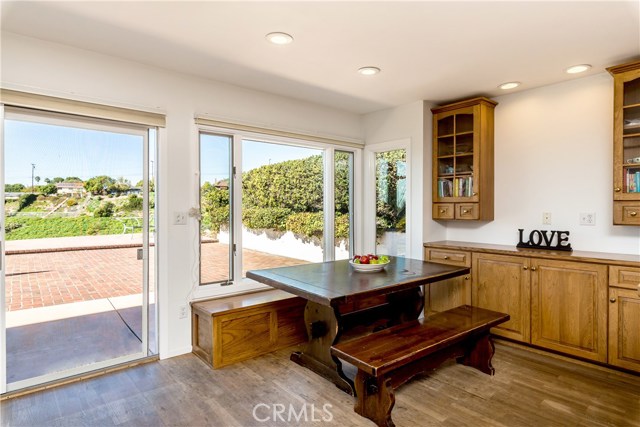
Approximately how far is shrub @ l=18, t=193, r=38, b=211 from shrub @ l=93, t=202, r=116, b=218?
1.29 ft

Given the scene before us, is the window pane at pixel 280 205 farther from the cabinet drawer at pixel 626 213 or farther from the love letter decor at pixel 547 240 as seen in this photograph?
the cabinet drawer at pixel 626 213

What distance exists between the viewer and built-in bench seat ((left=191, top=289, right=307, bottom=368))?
2.90 meters

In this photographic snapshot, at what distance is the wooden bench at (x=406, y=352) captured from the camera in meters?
2.11

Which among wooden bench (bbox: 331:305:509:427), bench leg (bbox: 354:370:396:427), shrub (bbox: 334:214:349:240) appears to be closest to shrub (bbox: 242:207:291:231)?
shrub (bbox: 334:214:349:240)

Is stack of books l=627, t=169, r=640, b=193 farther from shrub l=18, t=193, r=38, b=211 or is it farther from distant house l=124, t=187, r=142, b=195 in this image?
shrub l=18, t=193, r=38, b=211

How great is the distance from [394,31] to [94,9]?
182cm

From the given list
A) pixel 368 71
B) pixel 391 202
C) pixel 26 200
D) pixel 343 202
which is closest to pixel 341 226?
pixel 343 202

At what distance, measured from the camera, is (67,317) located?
3.00 metres

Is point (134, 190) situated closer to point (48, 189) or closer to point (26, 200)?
point (48, 189)

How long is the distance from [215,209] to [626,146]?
3.48 metres

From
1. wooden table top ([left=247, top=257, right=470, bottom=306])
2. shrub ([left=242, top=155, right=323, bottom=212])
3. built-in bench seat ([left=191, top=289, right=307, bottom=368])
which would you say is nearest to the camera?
wooden table top ([left=247, top=257, right=470, bottom=306])

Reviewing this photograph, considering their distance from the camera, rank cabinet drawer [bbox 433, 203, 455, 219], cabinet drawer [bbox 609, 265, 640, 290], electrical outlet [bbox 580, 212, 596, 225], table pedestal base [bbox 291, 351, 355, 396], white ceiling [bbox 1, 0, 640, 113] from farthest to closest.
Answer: cabinet drawer [bbox 433, 203, 455, 219]
electrical outlet [bbox 580, 212, 596, 225]
cabinet drawer [bbox 609, 265, 640, 290]
table pedestal base [bbox 291, 351, 355, 396]
white ceiling [bbox 1, 0, 640, 113]

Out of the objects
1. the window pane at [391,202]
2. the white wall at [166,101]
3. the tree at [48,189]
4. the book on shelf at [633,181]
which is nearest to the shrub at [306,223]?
the window pane at [391,202]

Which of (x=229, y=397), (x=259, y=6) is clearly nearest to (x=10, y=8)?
(x=259, y=6)
